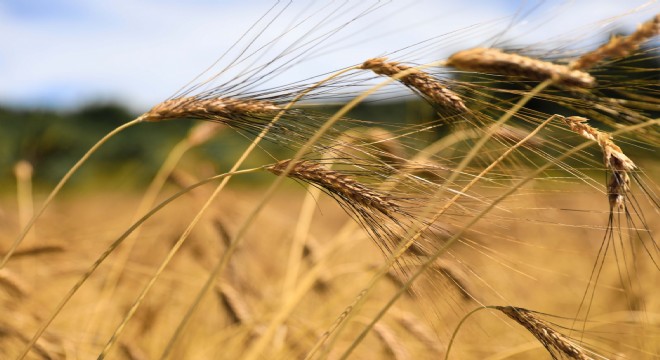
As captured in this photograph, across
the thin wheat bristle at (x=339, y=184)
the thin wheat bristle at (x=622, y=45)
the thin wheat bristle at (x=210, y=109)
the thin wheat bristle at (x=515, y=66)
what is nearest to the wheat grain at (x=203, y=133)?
the thin wheat bristle at (x=210, y=109)

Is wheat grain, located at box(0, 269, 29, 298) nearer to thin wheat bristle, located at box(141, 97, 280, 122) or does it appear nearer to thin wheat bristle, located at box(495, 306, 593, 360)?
thin wheat bristle, located at box(141, 97, 280, 122)

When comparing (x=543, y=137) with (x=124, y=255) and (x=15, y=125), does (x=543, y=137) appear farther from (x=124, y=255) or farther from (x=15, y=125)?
(x=15, y=125)

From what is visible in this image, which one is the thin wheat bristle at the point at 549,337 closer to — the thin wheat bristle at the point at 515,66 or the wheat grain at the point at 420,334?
the thin wheat bristle at the point at 515,66

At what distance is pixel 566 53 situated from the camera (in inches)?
37.7

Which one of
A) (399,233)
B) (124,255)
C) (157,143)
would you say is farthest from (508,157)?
(157,143)

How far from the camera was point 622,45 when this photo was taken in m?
0.84

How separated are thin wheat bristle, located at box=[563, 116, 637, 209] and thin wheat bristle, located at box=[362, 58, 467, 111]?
6.6 inches

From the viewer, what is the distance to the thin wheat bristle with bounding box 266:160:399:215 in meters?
0.95

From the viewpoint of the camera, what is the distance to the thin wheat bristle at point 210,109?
40.7 inches

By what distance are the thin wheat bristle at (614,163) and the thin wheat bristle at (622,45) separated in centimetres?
9

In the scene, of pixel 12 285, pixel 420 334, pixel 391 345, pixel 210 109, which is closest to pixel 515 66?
Result: pixel 210 109

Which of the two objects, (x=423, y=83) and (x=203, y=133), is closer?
(x=423, y=83)

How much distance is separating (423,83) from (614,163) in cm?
27

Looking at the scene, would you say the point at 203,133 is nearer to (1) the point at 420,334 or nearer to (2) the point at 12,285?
(2) the point at 12,285
